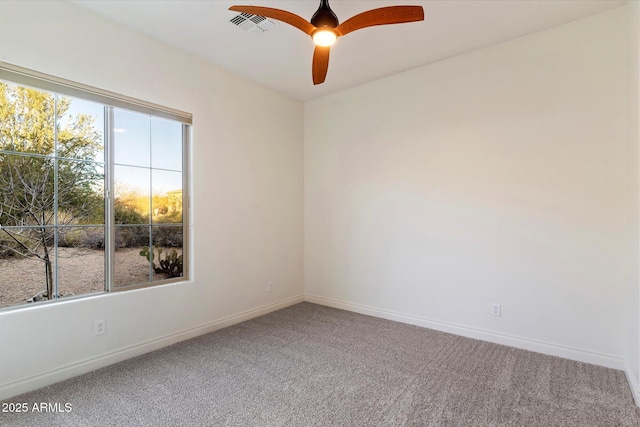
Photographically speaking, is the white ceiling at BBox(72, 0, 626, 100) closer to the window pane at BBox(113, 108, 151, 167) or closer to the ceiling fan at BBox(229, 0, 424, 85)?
the ceiling fan at BBox(229, 0, 424, 85)

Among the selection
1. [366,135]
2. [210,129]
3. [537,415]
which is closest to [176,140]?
[210,129]

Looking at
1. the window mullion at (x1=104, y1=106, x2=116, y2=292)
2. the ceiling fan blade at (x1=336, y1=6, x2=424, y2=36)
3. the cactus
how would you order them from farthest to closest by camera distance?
the cactus → the window mullion at (x1=104, y1=106, x2=116, y2=292) → the ceiling fan blade at (x1=336, y1=6, x2=424, y2=36)

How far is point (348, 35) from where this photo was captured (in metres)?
2.82

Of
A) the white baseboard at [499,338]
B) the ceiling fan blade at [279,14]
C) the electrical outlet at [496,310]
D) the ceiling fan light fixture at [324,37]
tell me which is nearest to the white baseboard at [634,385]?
the white baseboard at [499,338]

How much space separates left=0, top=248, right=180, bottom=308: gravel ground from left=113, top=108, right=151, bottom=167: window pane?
81cm

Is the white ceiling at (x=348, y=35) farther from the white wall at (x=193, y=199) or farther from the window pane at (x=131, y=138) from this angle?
the window pane at (x=131, y=138)

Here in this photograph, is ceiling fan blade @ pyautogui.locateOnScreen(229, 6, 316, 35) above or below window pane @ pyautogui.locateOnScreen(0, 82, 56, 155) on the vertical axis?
above

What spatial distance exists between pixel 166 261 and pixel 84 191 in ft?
3.04

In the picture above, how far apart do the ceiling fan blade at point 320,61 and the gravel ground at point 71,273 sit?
7.23 feet

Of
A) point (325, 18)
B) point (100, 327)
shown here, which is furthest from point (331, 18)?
point (100, 327)

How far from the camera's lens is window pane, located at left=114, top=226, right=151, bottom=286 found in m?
2.74

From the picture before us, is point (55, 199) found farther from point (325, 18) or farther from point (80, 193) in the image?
point (325, 18)

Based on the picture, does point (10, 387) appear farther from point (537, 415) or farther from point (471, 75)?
point (471, 75)

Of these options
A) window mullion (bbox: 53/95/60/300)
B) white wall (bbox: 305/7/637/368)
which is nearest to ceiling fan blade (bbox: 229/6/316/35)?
window mullion (bbox: 53/95/60/300)
